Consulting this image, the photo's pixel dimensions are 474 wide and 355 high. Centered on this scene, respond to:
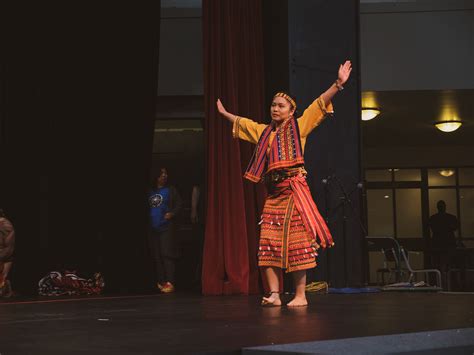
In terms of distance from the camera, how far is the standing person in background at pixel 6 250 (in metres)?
7.10

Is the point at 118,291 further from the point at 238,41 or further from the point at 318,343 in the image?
the point at 318,343

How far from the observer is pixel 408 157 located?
13.9 metres

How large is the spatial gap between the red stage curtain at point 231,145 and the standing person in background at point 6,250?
5.77 feet

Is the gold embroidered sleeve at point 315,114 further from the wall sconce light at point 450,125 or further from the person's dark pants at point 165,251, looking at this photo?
the wall sconce light at point 450,125

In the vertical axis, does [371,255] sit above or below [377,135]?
below

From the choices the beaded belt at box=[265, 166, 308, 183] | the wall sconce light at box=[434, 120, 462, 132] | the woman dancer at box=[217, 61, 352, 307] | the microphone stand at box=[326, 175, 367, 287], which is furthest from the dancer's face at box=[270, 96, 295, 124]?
the wall sconce light at box=[434, 120, 462, 132]

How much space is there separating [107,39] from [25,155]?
53.7 inches

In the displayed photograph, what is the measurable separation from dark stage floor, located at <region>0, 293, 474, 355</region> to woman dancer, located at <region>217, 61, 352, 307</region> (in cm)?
26

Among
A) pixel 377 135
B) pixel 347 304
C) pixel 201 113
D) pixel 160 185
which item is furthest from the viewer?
pixel 377 135

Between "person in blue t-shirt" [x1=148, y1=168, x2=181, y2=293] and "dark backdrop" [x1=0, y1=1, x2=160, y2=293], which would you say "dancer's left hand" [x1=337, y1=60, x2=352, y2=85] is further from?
"person in blue t-shirt" [x1=148, y1=168, x2=181, y2=293]

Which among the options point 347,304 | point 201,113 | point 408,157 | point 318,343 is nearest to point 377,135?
point 408,157

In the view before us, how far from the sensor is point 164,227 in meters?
7.86

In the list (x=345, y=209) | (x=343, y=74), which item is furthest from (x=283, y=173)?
(x=345, y=209)

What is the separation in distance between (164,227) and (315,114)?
11.1 feet
